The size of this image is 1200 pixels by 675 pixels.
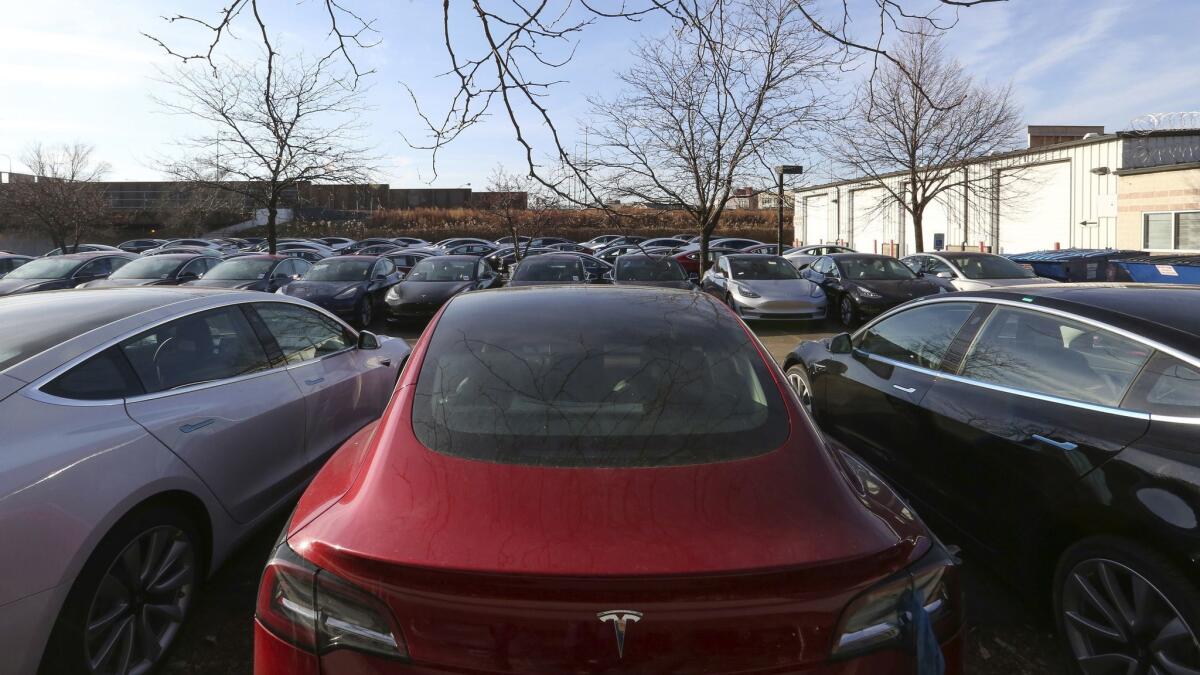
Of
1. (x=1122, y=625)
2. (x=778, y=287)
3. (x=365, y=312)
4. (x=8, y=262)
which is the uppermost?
(x=8, y=262)

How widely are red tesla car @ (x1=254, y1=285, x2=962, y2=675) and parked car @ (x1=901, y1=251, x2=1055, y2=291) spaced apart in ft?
42.9

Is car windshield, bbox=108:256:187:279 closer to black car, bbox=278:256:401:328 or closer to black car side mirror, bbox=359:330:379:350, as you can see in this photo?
black car, bbox=278:256:401:328

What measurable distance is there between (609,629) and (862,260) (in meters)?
14.8

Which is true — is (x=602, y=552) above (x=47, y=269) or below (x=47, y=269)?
below

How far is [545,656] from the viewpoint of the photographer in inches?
60.9

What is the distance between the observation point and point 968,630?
2.87m

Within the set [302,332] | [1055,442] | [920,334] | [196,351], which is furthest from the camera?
[302,332]

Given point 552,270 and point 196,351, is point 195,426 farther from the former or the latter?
point 552,270

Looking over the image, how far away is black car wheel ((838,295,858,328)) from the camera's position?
1392 centimetres

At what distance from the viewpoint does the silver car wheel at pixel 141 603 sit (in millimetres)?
2611

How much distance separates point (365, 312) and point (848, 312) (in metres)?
9.51

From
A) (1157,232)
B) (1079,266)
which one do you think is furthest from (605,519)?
(1157,232)

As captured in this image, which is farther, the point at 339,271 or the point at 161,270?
the point at 339,271

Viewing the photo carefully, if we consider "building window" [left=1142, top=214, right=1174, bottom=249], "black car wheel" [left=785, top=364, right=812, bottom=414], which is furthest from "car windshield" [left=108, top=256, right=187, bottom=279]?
"building window" [left=1142, top=214, right=1174, bottom=249]
